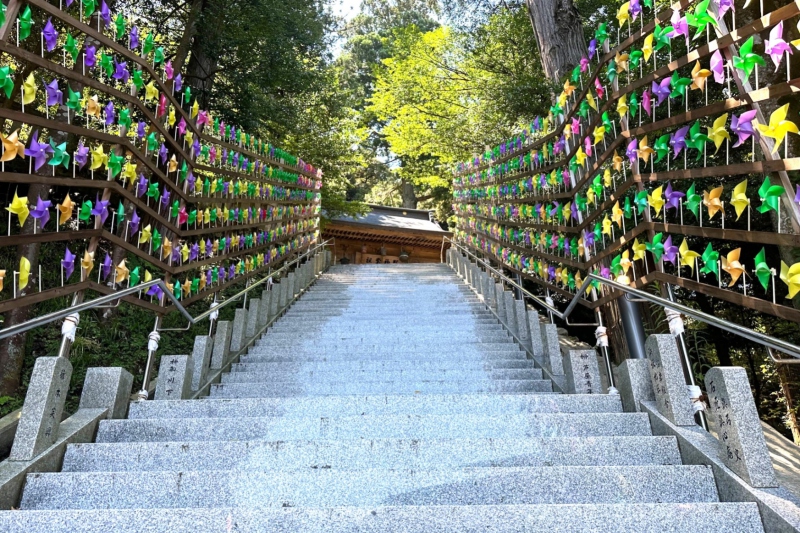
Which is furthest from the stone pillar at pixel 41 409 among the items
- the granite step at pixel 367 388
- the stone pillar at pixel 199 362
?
the granite step at pixel 367 388

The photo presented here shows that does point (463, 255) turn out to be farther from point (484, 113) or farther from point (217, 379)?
point (217, 379)

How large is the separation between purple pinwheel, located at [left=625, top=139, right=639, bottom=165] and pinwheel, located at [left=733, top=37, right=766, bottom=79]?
4.18 feet

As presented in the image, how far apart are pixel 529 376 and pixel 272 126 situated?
25.4ft

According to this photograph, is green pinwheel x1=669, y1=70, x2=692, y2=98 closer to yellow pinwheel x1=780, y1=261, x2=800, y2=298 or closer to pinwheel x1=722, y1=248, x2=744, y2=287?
pinwheel x1=722, y1=248, x2=744, y2=287

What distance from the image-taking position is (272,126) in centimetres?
1098

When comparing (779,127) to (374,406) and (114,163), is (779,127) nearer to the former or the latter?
(374,406)

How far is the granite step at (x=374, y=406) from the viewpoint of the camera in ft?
12.3

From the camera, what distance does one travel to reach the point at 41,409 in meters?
2.94

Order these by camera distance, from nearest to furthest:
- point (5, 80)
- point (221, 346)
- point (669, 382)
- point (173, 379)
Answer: point (5, 80) → point (669, 382) → point (173, 379) → point (221, 346)

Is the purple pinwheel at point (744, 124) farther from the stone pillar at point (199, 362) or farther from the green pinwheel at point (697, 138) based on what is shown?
the stone pillar at point (199, 362)

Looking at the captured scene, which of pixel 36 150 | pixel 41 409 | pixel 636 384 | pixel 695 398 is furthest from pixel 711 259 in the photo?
pixel 36 150

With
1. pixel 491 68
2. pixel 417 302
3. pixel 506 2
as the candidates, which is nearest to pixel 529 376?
pixel 417 302

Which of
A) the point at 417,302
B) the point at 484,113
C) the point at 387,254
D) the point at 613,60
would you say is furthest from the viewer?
the point at 387,254

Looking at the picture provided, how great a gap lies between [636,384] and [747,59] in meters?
1.90
